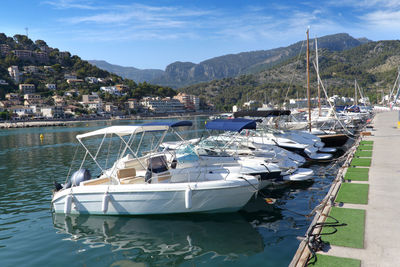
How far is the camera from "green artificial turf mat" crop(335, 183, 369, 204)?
8.99m

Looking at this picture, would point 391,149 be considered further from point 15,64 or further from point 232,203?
point 15,64

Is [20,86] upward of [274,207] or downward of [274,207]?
upward

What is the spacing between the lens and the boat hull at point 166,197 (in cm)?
941

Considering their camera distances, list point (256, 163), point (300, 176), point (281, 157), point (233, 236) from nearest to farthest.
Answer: point (233, 236) < point (256, 163) < point (300, 176) < point (281, 157)

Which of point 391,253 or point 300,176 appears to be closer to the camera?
point 391,253

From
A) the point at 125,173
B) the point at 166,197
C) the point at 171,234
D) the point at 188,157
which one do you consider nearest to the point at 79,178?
the point at 125,173

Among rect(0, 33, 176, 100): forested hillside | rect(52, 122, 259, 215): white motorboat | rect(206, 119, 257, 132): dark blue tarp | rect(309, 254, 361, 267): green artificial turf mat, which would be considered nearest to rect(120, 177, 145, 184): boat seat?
rect(52, 122, 259, 215): white motorboat

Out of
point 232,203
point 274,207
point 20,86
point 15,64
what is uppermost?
point 15,64

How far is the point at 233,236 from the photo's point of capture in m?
8.72

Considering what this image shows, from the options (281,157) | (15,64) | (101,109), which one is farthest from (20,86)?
(281,157)

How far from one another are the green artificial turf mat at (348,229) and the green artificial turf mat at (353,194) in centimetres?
97

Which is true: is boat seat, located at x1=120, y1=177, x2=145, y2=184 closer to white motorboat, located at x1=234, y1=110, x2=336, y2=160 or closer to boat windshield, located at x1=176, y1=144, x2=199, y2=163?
boat windshield, located at x1=176, y1=144, x2=199, y2=163

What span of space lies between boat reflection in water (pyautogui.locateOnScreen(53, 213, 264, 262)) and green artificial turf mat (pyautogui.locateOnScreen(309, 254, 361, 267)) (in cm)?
232

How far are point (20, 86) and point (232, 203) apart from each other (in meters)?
177
